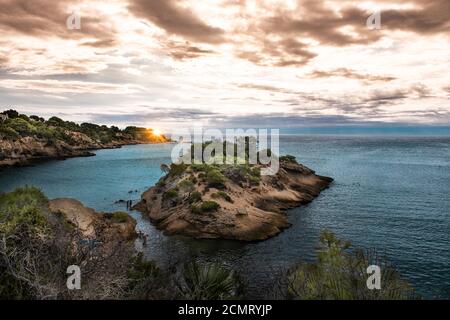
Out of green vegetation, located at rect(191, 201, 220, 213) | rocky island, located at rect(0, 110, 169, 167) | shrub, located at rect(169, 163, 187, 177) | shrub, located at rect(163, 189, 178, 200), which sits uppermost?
rocky island, located at rect(0, 110, 169, 167)

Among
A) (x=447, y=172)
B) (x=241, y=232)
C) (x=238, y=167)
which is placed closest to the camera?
(x=241, y=232)

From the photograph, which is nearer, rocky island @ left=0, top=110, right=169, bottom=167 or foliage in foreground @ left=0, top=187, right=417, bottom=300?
foliage in foreground @ left=0, top=187, right=417, bottom=300

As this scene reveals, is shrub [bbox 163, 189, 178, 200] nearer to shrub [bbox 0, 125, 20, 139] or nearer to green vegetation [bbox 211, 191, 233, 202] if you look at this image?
green vegetation [bbox 211, 191, 233, 202]

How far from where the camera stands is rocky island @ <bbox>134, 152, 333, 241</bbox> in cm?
5078

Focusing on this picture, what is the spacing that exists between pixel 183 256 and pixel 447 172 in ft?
360

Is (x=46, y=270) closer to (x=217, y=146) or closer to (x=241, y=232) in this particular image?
(x=241, y=232)

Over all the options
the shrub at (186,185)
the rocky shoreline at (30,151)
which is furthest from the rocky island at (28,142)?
the shrub at (186,185)

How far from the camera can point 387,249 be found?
44.4 meters

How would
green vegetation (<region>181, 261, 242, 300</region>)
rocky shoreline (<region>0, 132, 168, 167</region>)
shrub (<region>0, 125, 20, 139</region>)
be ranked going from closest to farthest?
1. green vegetation (<region>181, 261, 242, 300</region>)
2. rocky shoreline (<region>0, 132, 168, 167</region>)
3. shrub (<region>0, 125, 20, 139</region>)

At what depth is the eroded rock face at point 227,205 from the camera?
1989 inches

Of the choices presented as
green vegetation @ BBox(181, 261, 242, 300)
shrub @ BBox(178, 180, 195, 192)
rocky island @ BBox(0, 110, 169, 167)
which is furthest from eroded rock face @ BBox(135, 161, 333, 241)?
rocky island @ BBox(0, 110, 169, 167)

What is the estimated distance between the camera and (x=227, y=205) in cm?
5516

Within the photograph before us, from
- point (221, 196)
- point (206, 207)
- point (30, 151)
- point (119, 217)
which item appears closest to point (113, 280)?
point (206, 207)
